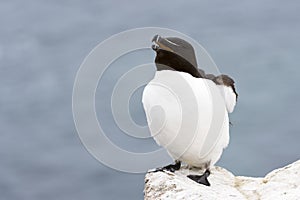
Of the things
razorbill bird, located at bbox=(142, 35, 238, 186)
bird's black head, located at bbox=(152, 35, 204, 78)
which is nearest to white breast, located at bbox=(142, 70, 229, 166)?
razorbill bird, located at bbox=(142, 35, 238, 186)

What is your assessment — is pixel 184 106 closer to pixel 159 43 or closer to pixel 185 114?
pixel 185 114

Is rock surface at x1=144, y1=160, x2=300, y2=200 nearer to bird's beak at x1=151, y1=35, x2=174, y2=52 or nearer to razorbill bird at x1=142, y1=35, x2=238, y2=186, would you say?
razorbill bird at x1=142, y1=35, x2=238, y2=186

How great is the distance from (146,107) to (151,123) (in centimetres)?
22

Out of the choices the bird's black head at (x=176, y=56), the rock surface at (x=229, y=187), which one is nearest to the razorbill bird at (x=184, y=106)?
the bird's black head at (x=176, y=56)

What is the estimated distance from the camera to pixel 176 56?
7355 millimetres

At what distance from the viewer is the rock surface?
20.2 ft

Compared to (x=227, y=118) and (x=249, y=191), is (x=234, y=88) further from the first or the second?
(x=249, y=191)

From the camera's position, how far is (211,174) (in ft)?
25.7

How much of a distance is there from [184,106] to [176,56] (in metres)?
0.64

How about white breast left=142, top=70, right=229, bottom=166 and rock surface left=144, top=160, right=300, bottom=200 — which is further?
white breast left=142, top=70, right=229, bottom=166

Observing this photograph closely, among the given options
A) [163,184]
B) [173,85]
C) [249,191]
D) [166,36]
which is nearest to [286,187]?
[249,191]

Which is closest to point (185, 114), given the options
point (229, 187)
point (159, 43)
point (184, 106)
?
point (184, 106)

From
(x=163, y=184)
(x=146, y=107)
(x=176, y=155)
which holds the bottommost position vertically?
(x=163, y=184)

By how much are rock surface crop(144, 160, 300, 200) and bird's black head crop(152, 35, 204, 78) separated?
1325mm
